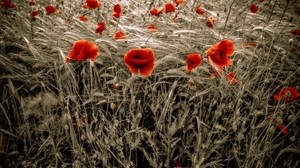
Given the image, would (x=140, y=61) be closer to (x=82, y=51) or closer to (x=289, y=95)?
(x=82, y=51)

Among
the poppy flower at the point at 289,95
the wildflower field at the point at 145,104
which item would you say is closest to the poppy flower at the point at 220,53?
the wildflower field at the point at 145,104

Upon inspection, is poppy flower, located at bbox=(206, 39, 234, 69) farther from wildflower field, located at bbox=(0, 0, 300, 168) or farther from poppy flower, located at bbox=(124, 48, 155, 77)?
poppy flower, located at bbox=(124, 48, 155, 77)

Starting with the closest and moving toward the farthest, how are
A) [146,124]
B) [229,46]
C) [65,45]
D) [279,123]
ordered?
[279,123] → [229,46] → [146,124] → [65,45]

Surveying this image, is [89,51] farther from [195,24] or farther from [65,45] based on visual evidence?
[195,24]

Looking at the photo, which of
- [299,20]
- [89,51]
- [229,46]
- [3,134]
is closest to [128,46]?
[89,51]

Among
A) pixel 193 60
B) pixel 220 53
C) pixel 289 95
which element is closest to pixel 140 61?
pixel 193 60

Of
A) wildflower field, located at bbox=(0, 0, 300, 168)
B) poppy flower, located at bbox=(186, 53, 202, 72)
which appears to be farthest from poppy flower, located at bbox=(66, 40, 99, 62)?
poppy flower, located at bbox=(186, 53, 202, 72)

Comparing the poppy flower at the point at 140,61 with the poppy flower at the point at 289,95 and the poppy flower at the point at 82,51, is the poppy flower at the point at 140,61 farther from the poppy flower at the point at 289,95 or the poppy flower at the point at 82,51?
the poppy flower at the point at 289,95
